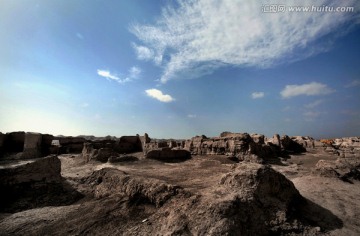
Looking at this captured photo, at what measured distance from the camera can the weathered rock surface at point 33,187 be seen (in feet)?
24.1

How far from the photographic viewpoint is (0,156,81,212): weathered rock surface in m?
7.34

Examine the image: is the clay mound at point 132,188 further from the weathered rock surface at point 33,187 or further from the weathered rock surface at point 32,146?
the weathered rock surface at point 32,146

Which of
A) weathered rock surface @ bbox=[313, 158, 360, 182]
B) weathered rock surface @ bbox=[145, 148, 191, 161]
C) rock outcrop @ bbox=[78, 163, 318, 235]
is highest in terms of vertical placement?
weathered rock surface @ bbox=[145, 148, 191, 161]

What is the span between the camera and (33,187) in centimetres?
808

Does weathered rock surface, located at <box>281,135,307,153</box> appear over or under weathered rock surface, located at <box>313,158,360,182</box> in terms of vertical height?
over

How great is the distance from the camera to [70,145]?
2388 centimetres

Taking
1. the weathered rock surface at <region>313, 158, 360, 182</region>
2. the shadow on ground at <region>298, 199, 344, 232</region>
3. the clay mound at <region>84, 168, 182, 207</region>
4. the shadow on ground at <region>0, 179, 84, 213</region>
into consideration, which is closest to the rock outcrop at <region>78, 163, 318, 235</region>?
the clay mound at <region>84, 168, 182, 207</region>

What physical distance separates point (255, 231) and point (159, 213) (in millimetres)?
2239

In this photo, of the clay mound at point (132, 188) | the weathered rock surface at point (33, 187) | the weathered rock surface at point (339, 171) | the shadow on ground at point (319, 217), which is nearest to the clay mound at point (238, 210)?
the shadow on ground at point (319, 217)

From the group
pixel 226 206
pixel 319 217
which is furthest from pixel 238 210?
pixel 319 217

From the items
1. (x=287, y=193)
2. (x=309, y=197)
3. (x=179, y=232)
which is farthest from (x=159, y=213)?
(x=309, y=197)

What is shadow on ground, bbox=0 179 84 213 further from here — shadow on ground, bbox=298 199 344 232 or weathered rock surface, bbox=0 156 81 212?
shadow on ground, bbox=298 199 344 232

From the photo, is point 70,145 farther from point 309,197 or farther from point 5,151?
point 309,197

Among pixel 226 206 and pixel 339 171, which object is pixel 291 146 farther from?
pixel 226 206
